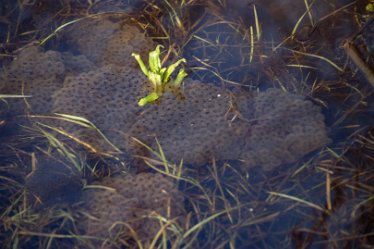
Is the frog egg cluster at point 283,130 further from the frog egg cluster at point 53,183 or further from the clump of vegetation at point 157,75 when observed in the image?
the frog egg cluster at point 53,183

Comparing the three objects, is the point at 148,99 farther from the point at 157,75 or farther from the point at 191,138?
the point at 191,138

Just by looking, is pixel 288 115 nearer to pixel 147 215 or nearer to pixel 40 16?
pixel 147 215

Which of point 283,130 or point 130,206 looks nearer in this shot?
point 130,206

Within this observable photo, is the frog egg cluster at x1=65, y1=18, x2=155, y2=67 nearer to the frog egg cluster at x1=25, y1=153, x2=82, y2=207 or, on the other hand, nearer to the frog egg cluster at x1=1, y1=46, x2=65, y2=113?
the frog egg cluster at x1=1, y1=46, x2=65, y2=113

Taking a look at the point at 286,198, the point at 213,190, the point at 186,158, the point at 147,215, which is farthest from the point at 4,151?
the point at 286,198

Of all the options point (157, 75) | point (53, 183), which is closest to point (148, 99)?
point (157, 75)

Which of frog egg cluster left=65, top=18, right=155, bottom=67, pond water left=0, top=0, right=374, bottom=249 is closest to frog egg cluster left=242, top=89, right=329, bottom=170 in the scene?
pond water left=0, top=0, right=374, bottom=249

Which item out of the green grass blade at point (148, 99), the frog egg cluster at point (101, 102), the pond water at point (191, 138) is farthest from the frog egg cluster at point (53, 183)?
the green grass blade at point (148, 99)
